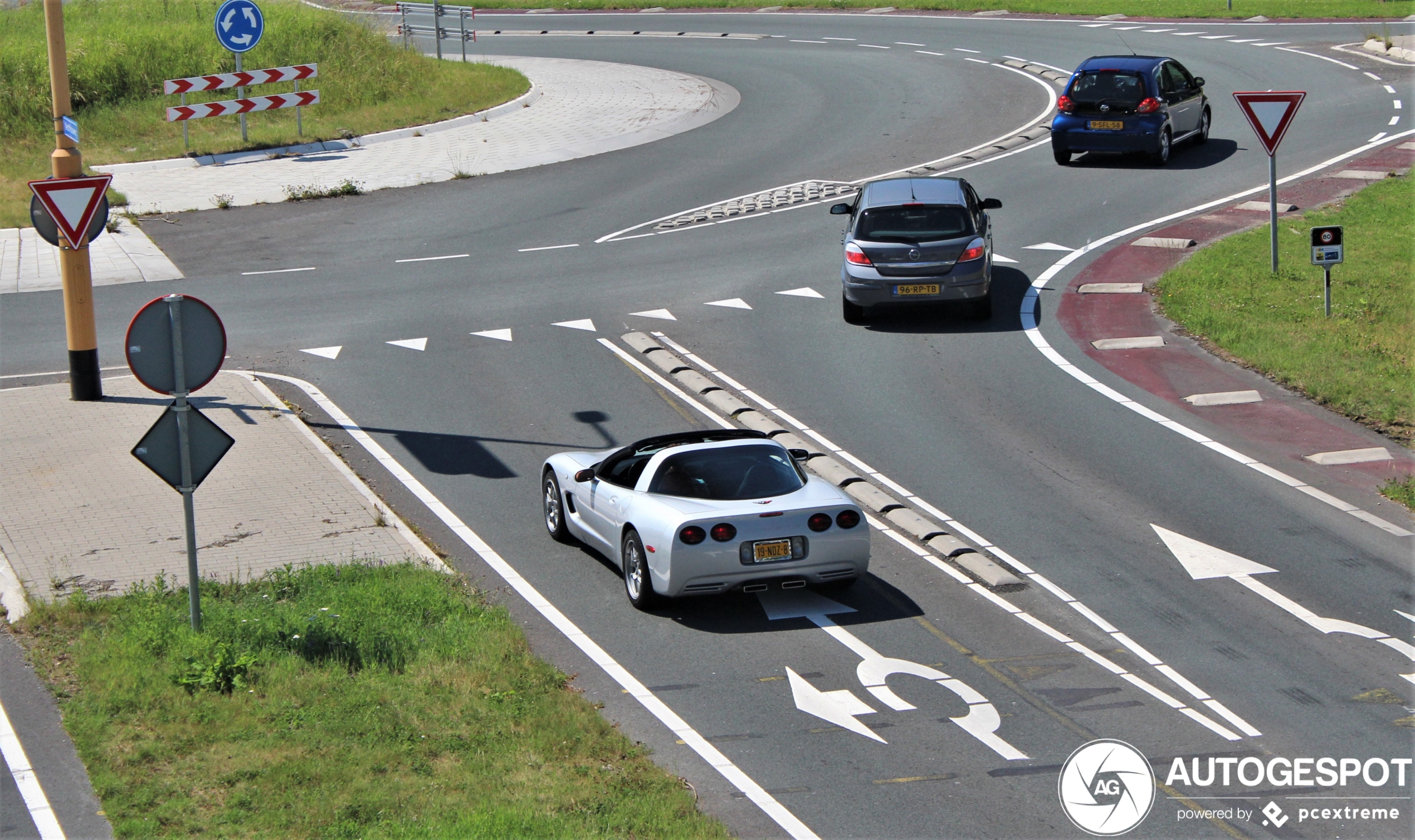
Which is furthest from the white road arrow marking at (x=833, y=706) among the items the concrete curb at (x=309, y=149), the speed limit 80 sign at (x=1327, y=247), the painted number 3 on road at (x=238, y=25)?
the painted number 3 on road at (x=238, y=25)

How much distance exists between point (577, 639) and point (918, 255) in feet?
32.2

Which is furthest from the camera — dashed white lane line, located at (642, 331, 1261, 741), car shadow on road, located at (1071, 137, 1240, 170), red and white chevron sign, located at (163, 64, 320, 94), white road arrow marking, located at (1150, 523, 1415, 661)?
red and white chevron sign, located at (163, 64, 320, 94)

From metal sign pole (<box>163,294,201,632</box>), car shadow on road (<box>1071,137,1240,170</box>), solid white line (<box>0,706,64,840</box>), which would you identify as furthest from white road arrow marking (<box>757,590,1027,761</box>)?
car shadow on road (<box>1071,137,1240,170</box>)

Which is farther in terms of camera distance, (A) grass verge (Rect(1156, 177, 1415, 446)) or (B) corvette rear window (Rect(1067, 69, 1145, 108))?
(B) corvette rear window (Rect(1067, 69, 1145, 108))

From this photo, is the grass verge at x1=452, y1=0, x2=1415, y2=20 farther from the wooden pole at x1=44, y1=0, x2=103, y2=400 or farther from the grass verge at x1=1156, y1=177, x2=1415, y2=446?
the wooden pole at x1=44, y1=0, x2=103, y2=400

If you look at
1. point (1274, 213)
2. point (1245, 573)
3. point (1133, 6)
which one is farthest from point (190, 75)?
point (1133, 6)

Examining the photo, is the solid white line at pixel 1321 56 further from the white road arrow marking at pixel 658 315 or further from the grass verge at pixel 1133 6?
the white road arrow marking at pixel 658 315

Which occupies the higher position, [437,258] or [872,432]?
[437,258]

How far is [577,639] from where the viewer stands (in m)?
11.1

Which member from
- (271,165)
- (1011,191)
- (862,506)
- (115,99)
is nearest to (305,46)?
(115,99)

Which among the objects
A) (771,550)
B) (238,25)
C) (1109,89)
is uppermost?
(238,25)

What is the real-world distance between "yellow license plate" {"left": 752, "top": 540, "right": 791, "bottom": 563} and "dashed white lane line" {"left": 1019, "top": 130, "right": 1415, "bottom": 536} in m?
5.61

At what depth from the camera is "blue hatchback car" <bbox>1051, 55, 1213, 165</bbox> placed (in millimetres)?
27344

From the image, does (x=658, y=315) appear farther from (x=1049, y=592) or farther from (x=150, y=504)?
(x=1049, y=592)
